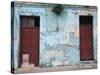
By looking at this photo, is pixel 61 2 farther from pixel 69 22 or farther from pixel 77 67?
pixel 77 67

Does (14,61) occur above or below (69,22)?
below

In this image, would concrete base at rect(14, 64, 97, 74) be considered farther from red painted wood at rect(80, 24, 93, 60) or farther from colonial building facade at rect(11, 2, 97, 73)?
red painted wood at rect(80, 24, 93, 60)

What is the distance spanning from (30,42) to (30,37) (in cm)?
11

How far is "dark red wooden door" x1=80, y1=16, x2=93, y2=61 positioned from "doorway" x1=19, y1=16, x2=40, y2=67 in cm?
110

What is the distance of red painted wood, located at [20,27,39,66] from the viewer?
6.31m

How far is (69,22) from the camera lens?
21.9 ft

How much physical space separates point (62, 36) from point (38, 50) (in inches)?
25.1

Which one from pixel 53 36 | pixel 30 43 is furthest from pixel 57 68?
pixel 30 43

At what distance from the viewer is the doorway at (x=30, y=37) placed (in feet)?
20.7

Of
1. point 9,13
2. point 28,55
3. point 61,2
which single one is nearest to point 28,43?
point 28,55

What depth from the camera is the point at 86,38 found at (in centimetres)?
691

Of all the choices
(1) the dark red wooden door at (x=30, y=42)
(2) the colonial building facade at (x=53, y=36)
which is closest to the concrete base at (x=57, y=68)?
(2) the colonial building facade at (x=53, y=36)

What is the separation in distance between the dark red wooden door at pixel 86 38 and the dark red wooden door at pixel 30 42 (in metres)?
→ 1.11

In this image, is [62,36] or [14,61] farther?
[62,36]
